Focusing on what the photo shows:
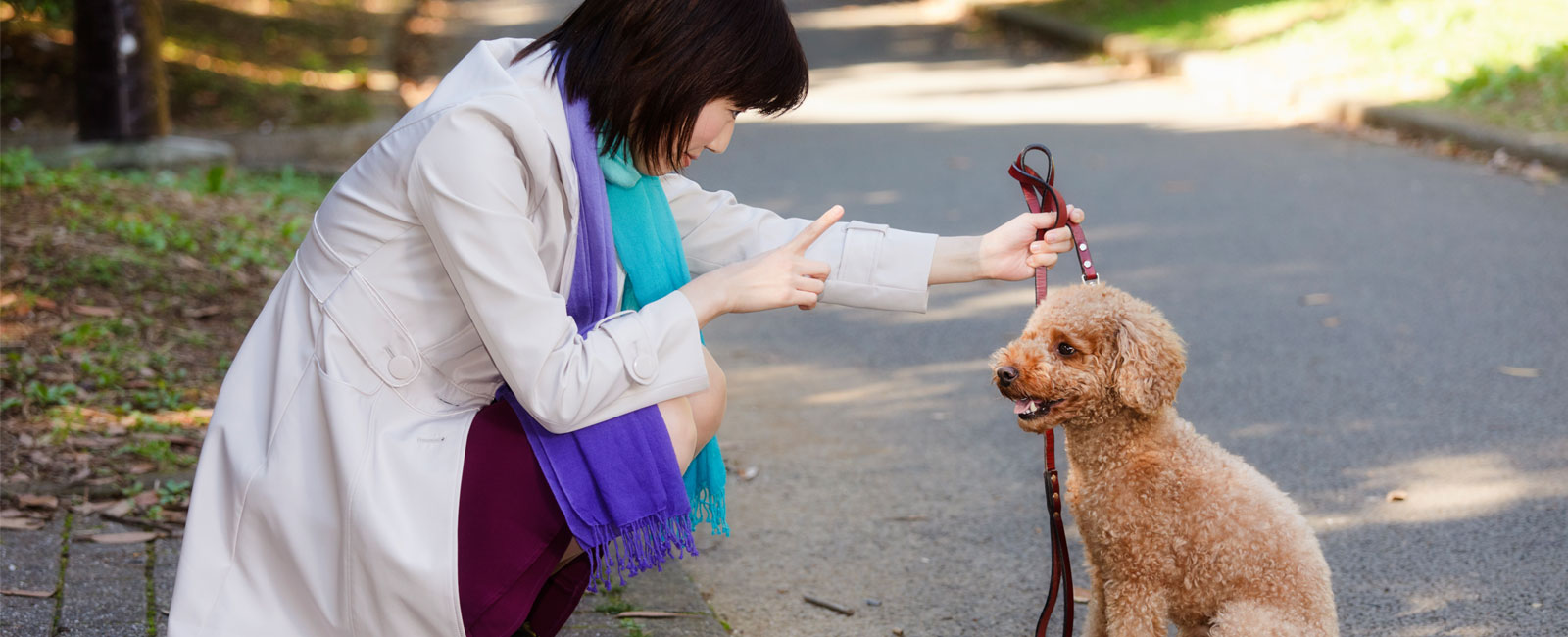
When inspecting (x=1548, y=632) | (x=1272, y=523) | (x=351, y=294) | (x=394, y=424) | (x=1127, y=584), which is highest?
(x=351, y=294)

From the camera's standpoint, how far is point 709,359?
2408 mm

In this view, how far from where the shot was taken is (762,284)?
7.25 feet

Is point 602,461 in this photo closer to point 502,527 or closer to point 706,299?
point 502,527

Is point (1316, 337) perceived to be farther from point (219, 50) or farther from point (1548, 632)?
point (219, 50)

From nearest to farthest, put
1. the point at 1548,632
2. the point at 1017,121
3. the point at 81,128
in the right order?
the point at 1548,632, the point at 81,128, the point at 1017,121

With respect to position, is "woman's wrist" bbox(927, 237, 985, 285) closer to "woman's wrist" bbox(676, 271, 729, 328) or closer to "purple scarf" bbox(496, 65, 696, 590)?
"woman's wrist" bbox(676, 271, 729, 328)

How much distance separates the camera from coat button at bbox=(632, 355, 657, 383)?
2.09 m

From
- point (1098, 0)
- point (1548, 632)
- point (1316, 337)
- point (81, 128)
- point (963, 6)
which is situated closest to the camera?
point (1548, 632)

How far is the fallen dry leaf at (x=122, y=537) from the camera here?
3154 mm

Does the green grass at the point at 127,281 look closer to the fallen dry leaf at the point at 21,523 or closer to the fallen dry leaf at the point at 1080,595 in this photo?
the fallen dry leaf at the point at 21,523

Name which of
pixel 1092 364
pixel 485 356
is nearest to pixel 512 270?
pixel 485 356

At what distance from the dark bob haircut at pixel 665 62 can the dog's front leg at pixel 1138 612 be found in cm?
107

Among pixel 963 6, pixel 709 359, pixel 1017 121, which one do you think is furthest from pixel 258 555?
pixel 963 6

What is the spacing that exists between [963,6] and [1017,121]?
298 inches
